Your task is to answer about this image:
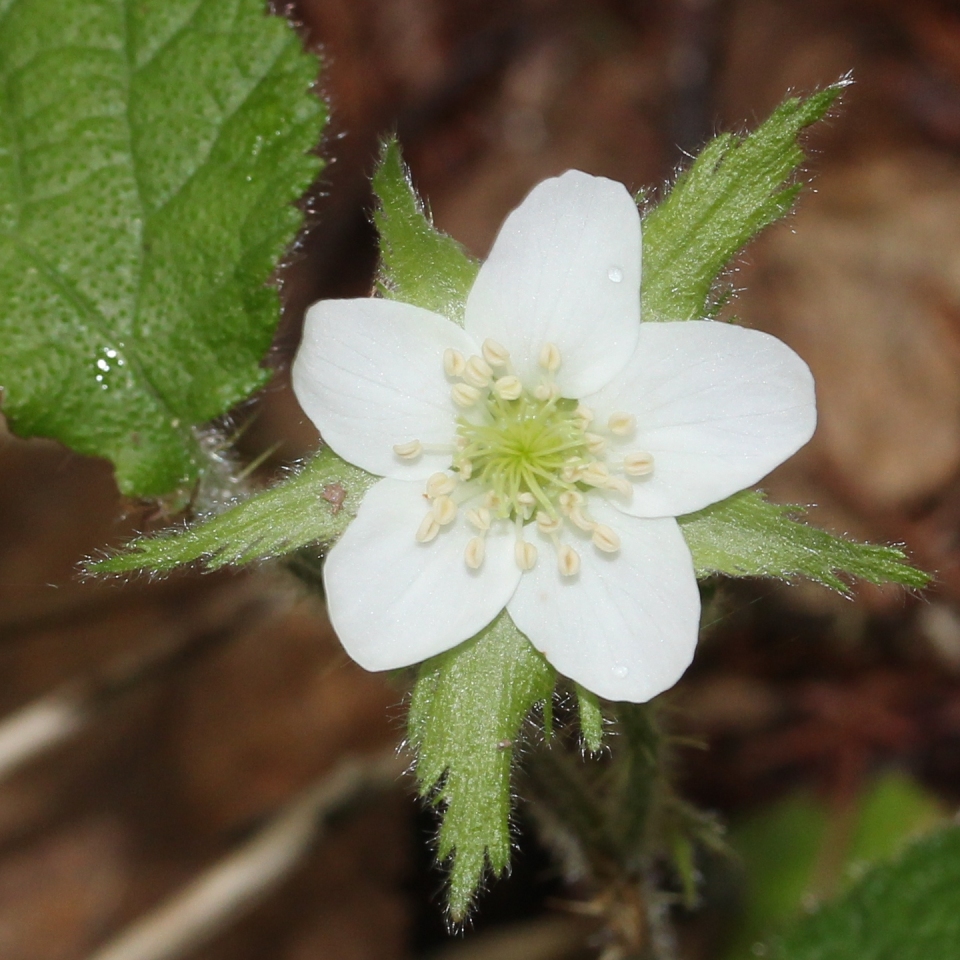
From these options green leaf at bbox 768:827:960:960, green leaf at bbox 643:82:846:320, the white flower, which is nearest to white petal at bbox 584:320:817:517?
the white flower

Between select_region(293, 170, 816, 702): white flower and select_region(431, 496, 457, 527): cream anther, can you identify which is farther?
select_region(431, 496, 457, 527): cream anther

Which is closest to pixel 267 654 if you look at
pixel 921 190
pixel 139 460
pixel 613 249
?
pixel 139 460

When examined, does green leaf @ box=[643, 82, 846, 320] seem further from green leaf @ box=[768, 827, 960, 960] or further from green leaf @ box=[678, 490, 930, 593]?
green leaf @ box=[768, 827, 960, 960]

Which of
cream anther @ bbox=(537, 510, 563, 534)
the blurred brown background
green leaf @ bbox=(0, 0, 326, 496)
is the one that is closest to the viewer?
cream anther @ bbox=(537, 510, 563, 534)

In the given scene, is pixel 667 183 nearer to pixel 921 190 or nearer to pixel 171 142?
pixel 171 142

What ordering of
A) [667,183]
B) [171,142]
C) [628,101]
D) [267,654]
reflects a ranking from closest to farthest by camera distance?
[667,183]
[171,142]
[267,654]
[628,101]

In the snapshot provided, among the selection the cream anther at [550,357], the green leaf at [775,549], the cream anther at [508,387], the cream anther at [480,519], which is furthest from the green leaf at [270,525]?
the green leaf at [775,549]
